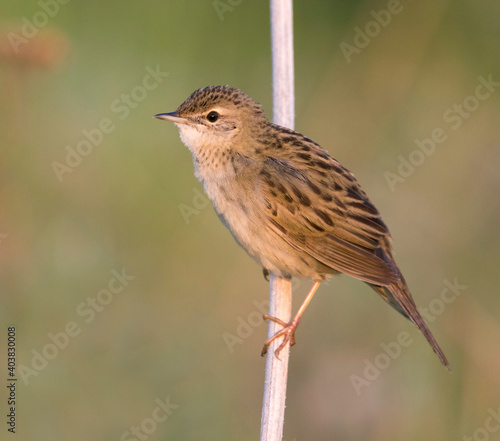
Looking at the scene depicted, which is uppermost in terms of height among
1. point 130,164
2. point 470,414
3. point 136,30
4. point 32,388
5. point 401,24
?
point 401,24

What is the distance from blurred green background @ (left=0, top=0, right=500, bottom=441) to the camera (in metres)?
5.06

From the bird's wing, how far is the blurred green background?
1119mm

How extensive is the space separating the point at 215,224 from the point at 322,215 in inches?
81.4

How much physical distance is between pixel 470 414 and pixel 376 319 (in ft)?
3.49

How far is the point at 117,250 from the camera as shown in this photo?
5.84m

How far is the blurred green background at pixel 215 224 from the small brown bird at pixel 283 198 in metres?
0.98

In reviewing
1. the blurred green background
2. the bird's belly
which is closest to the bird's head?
the bird's belly

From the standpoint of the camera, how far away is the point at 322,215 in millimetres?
4664

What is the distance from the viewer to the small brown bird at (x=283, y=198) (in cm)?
455

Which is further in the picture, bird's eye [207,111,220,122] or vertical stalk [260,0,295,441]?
bird's eye [207,111,220,122]

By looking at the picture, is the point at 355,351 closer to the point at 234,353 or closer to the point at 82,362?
the point at 234,353

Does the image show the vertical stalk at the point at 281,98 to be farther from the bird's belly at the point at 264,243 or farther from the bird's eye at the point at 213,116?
the bird's eye at the point at 213,116

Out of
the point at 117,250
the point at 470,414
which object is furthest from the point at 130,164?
the point at 470,414

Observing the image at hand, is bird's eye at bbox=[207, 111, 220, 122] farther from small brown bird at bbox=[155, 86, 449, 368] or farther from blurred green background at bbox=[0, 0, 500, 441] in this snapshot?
blurred green background at bbox=[0, 0, 500, 441]
